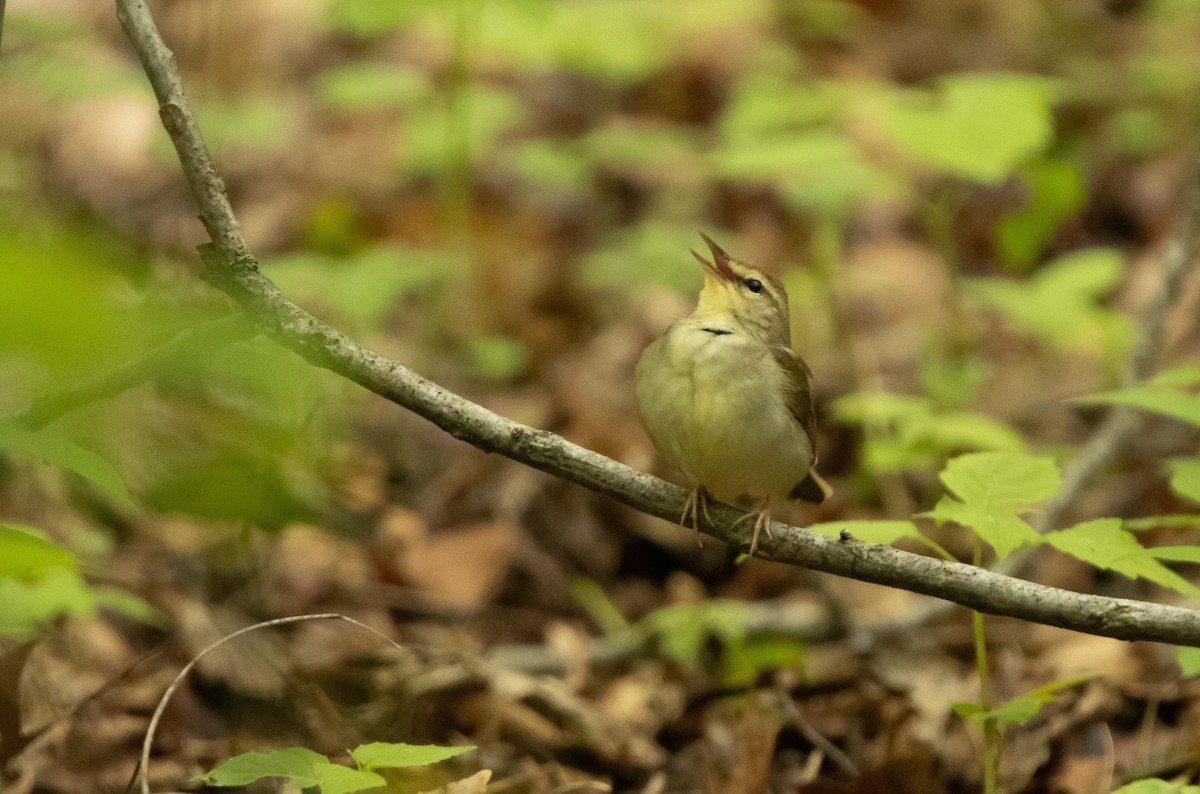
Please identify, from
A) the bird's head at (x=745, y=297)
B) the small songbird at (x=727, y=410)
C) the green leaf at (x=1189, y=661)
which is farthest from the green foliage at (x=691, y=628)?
the green leaf at (x=1189, y=661)

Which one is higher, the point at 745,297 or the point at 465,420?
A: the point at 745,297

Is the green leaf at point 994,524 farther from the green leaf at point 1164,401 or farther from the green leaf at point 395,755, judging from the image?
the green leaf at point 395,755

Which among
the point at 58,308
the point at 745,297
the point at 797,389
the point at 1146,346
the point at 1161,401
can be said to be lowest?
the point at 58,308

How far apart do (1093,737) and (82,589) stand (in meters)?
2.97

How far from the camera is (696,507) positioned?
3.03 metres

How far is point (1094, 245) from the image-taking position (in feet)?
27.8

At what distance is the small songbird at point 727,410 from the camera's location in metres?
Result: 3.30

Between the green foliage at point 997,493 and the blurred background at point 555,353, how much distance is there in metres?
1.05

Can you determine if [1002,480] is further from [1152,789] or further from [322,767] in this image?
[322,767]

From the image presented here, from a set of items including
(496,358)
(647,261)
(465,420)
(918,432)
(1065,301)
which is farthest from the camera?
(647,261)

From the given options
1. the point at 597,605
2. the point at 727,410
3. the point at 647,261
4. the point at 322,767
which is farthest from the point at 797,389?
the point at 647,261

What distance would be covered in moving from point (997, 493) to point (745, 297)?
Result: 4.37 ft

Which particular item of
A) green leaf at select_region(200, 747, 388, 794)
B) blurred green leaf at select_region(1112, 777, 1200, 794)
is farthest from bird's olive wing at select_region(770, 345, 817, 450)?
green leaf at select_region(200, 747, 388, 794)

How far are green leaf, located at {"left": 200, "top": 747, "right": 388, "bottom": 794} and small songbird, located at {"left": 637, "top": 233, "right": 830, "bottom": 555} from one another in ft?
3.77
